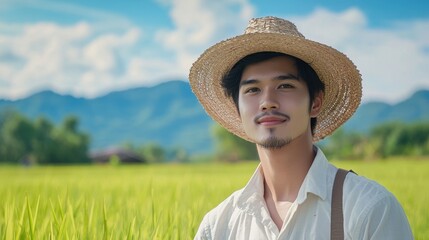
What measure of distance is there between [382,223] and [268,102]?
1.94 feet

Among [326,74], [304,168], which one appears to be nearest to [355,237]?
[304,168]

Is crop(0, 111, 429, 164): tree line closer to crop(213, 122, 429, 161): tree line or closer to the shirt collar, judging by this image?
crop(213, 122, 429, 161): tree line

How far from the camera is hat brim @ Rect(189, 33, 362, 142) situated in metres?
2.29

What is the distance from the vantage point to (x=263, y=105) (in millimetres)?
2168

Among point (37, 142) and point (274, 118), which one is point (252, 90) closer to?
point (274, 118)

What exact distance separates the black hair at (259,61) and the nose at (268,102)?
0.59ft

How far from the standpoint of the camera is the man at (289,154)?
1951 millimetres

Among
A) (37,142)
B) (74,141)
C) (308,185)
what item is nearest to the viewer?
(308,185)

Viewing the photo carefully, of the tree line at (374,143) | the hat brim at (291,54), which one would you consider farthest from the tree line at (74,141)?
the hat brim at (291,54)

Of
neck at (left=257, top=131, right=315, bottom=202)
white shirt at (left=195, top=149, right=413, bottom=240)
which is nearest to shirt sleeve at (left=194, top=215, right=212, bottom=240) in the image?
white shirt at (left=195, top=149, right=413, bottom=240)

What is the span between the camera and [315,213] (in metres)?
2.06

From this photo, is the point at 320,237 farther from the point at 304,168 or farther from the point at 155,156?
the point at 155,156

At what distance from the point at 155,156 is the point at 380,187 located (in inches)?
3854

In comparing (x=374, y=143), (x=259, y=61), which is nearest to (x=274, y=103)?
(x=259, y=61)
